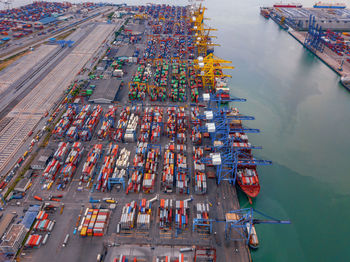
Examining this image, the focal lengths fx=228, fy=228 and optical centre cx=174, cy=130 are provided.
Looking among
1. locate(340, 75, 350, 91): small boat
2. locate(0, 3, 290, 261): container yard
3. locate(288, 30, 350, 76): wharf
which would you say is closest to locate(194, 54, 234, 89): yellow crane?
locate(0, 3, 290, 261): container yard

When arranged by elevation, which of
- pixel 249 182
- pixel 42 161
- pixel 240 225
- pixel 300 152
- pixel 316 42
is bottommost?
pixel 240 225

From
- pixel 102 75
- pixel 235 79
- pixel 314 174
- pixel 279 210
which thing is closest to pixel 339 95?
pixel 235 79

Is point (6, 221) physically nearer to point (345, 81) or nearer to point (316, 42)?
point (345, 81)

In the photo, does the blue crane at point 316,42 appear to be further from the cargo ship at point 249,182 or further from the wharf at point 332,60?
the cargo ship at point 249,182

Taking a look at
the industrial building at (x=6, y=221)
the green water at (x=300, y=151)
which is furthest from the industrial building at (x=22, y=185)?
the green water at (x=300, y=151)

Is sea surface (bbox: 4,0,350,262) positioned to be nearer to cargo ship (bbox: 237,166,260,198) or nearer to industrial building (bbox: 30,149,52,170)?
cargo ship (bbox: 237,166,260,198)

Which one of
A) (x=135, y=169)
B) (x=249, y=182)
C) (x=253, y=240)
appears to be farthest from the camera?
(x=135, y=169)

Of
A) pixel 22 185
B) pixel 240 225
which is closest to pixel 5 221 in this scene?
pixel 22 185
